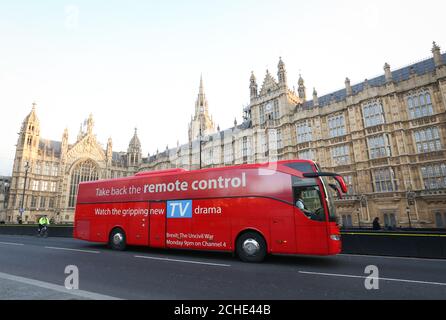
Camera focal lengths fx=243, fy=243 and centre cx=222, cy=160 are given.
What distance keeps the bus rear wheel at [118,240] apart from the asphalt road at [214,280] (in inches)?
125

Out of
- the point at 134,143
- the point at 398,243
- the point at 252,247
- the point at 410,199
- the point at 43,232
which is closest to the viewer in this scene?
the point at 252,247

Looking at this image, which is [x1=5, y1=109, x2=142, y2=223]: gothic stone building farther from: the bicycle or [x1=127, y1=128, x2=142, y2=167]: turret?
the bicycle

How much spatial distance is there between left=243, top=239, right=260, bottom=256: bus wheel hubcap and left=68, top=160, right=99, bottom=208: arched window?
58213 mm

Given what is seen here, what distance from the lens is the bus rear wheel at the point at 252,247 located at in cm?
926

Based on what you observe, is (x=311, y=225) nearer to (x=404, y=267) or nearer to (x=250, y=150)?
(x=404, y=267)

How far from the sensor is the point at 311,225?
864 cm

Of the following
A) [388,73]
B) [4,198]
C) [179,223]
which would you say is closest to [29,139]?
[4,198]

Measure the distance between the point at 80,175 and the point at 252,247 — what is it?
6071 centimetres

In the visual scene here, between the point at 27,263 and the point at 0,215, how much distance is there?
67.2 m

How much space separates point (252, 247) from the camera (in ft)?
30.7

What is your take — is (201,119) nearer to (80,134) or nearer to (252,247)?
(80,134)

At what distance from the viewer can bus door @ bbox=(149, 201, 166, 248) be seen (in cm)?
1137

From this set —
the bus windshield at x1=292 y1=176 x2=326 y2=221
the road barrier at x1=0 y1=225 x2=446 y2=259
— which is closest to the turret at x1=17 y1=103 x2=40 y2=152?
the bus windshield at x1=292 y1=176 x2=326 y2=221

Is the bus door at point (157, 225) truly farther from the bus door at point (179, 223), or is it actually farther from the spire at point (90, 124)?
the spire at point (90, 124)
